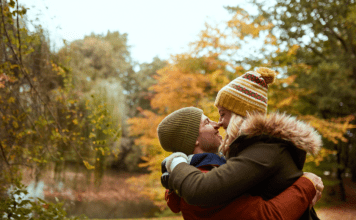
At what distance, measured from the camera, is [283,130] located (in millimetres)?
1068

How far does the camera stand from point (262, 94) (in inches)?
Result: 54.8

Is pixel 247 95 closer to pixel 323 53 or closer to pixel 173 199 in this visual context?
pixel 173 199

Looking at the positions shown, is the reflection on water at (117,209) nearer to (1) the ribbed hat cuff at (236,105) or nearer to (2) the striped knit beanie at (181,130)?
(2) the striped knit beanie at (181,130)

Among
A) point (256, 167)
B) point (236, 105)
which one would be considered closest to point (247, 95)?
point (236, 105)

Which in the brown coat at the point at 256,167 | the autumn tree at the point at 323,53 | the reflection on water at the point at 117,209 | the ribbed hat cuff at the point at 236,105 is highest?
the autumn tree at the point at 323,53

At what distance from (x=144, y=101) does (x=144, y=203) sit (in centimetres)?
804

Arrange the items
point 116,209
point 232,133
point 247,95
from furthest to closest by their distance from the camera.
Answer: point 116,209, point 247,95, point 232,133

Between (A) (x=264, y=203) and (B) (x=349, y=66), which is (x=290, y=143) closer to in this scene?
(A) (x=264, y=203)

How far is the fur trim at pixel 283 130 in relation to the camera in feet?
3.51

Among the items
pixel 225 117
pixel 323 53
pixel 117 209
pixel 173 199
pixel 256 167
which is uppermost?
pixel 323 53

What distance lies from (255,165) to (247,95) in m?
0.47

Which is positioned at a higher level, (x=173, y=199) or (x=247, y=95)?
(x=247, y=95)

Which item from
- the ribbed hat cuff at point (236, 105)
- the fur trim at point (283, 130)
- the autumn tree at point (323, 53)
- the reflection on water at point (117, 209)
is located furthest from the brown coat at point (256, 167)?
the reflection on water at point (117, 209)

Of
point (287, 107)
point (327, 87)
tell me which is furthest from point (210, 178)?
point (327, 87)
